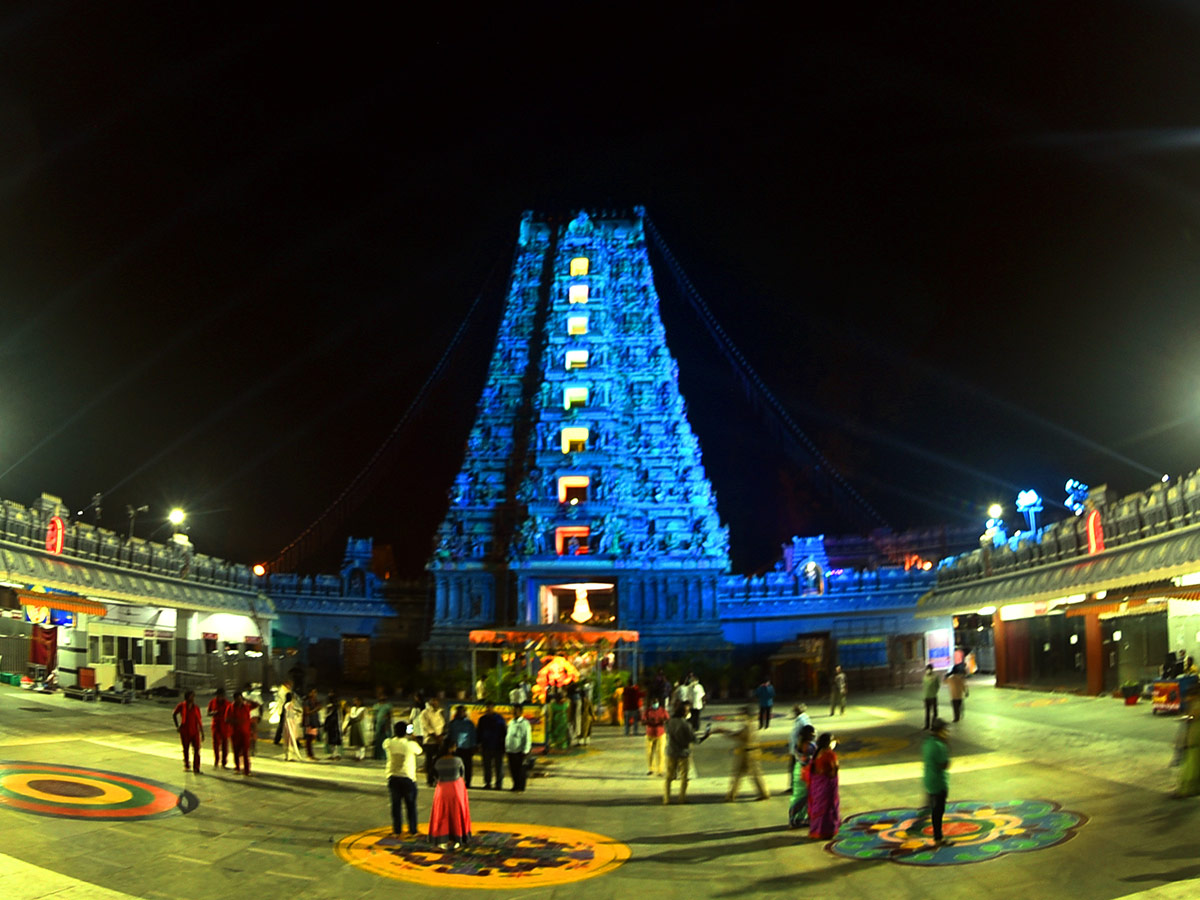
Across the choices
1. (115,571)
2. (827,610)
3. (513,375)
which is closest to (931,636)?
(827,610)

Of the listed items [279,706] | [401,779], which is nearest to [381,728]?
[279,706]

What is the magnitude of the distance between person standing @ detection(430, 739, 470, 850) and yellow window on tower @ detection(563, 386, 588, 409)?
38.2 meters

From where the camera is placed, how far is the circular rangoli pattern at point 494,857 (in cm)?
1302

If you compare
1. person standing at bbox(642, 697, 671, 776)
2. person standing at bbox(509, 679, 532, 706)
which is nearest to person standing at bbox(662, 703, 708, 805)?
person standing at bbox(642, 697, 671, 776)

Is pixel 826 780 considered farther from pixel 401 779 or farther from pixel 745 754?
pixel 401 779

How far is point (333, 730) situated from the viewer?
23.7 metres

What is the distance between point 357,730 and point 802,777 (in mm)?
11843

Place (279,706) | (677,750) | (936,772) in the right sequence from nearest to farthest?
(936,772), (677,750), (279,706)

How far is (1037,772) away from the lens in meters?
18.7

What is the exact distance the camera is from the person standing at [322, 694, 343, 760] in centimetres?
2370

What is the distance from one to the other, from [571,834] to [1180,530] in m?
16.4

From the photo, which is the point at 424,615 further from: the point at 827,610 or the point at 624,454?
the point at 827,610

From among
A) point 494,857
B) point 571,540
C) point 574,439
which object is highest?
point 574,439

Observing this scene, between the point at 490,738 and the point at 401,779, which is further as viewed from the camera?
the point at 490,738
